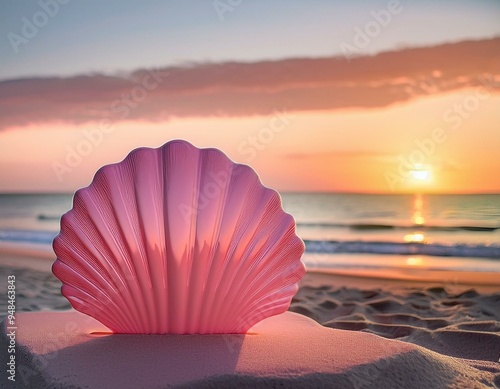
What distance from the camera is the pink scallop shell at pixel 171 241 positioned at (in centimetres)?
274

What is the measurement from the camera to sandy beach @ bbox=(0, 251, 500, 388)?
2.26 metres

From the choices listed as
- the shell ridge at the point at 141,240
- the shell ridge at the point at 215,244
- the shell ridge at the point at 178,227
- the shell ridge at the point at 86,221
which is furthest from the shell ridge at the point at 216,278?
the shell ridge at the point at 86,221

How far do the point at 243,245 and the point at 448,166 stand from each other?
8860 millimetres

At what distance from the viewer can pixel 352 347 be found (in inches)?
101

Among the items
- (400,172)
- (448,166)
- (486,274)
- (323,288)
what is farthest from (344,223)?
(323,288)

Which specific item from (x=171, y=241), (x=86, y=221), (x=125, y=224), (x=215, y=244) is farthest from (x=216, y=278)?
(x=86, y=221)

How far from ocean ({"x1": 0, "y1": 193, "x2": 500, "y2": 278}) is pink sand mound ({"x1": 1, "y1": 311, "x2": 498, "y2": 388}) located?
527cm

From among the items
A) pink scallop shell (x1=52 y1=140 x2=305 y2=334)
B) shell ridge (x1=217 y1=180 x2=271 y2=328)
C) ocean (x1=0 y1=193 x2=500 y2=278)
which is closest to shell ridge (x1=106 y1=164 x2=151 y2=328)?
pink scallop shell (x1=52 y1=140 x2=305 y2=334)

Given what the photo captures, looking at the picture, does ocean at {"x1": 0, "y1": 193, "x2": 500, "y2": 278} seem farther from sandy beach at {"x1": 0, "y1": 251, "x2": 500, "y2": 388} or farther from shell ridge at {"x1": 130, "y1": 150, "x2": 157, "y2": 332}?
shell ridge at {"x1": 130, "y1": 150, "x2": 157, "y2": 332}

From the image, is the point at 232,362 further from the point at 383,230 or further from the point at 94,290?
the point at 383,230

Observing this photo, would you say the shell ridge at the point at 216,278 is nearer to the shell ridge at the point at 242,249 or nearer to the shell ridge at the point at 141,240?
the shell ridge at the point at 242,249

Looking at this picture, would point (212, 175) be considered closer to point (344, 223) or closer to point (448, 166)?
point (448, 166)

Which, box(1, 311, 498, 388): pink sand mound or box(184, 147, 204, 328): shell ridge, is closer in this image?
box(1, 311, 498, 388): pink sand mound

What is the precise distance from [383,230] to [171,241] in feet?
40.6
